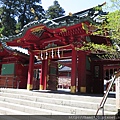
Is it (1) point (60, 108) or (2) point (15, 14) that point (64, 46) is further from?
(2) point (15, 14)

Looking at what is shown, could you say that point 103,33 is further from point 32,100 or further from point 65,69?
point 65,69

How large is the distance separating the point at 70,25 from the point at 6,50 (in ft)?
22.3

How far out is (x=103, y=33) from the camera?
523 cm

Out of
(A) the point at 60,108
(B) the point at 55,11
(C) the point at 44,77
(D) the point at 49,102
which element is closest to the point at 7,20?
(B) the point at 55,11

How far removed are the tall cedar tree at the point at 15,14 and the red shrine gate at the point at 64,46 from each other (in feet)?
57.6

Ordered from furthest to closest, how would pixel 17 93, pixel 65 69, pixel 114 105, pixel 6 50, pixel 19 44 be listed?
1. pixel 65 69
2. pixel 6 50
3. pixel 19 44
4. pixel 17 93
5. pixel 114 105

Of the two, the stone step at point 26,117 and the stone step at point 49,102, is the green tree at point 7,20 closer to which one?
the stone step at point 49,102

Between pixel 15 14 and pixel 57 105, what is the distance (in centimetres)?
2828

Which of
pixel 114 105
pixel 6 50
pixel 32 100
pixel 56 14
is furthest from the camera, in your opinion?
pixel 56 14

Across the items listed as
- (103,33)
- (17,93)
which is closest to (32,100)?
(17,93)

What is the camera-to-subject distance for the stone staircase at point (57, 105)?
4.46 meters

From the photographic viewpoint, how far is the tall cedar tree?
27.0 meters

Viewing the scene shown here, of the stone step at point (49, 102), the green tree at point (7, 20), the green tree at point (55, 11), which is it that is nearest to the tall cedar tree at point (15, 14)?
the green tree at point (7, 20)

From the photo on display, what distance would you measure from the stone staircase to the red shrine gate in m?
1.59
